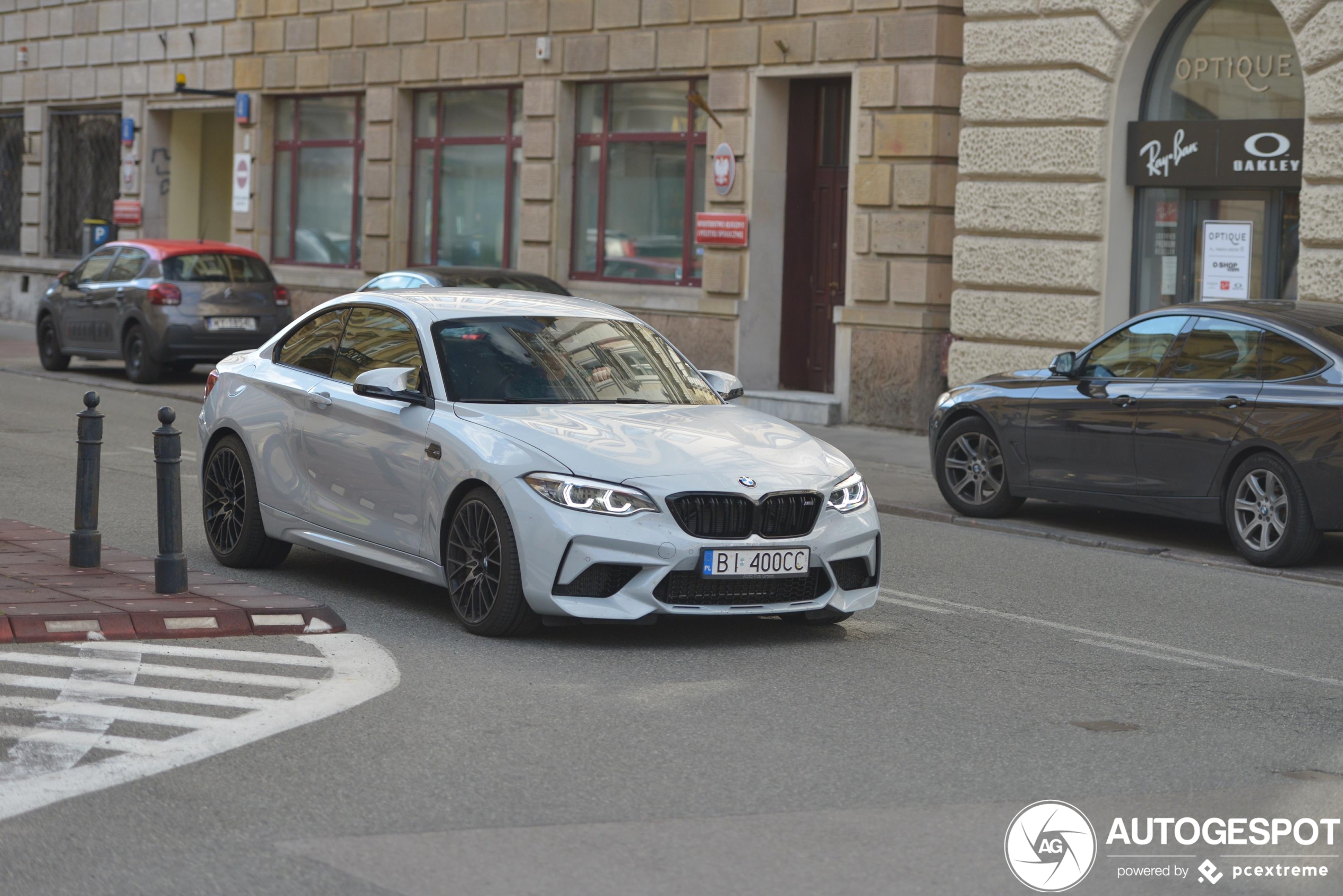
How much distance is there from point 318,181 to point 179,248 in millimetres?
5829

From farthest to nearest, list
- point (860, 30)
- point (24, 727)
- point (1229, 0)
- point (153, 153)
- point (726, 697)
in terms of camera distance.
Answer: point (153, 153) < point (860, 30) < point (1229, 0) < point (726, 697) < point (24, 727)

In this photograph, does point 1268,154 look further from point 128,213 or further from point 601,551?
point 128,213

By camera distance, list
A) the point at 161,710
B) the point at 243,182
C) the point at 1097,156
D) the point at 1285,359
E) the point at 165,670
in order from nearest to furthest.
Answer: the point at 161,710
the point at 165,670
the point at 1285,359
the point at 1097,156
the point at 243,182

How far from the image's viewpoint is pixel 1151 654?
8.35 meters

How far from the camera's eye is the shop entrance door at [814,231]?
70.4ft

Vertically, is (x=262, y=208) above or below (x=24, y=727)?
above

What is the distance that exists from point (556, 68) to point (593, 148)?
41.9 inches

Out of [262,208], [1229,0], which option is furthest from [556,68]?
[1229,0]

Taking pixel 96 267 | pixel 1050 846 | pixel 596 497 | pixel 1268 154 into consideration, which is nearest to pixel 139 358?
pixel 96 267

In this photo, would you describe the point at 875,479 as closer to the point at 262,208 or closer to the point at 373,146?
the point at 373,146

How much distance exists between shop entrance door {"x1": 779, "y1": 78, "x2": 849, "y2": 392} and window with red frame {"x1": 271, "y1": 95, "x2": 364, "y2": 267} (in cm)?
A: 810

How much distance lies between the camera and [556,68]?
23.6 m

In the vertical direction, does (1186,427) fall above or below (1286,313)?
below

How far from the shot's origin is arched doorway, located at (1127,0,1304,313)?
1670 cm
